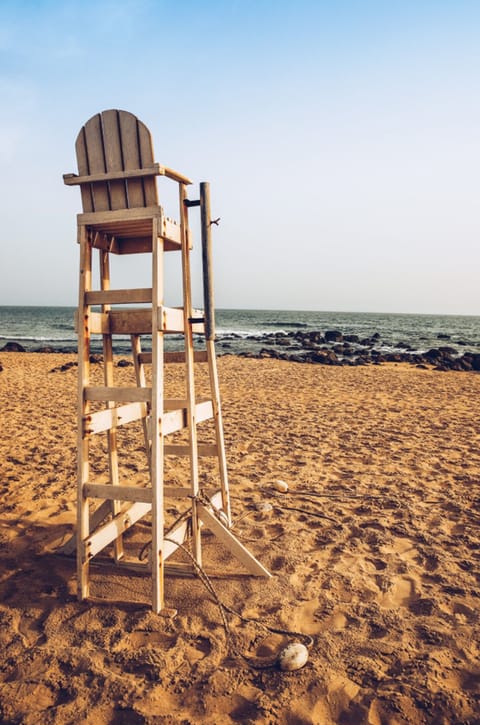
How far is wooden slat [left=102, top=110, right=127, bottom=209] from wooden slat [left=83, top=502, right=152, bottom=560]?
7.49 ft

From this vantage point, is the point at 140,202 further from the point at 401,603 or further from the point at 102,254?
the point at 401,603

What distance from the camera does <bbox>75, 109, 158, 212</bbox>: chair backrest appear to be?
2977 millimetres

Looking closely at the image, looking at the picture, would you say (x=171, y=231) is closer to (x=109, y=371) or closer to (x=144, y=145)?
(x=144, y=145)

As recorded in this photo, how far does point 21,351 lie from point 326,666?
89.5 ft

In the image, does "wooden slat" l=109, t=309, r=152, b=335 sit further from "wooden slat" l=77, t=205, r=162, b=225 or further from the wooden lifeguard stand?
"wooden slat" l=77, t=205, r=162, b=225

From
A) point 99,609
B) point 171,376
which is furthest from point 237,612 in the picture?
point 171,376

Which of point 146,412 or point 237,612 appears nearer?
point 237,612

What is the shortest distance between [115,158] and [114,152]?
0.13ft

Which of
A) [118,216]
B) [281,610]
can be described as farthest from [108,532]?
[118,216]

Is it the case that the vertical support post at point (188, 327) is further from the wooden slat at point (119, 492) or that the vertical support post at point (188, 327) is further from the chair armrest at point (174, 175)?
the wooden slat at point (119, 492)

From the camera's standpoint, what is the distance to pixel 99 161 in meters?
3.08

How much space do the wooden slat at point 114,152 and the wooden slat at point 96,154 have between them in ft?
0.11

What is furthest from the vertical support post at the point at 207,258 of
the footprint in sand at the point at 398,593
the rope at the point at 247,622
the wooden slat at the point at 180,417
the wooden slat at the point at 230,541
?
the footprint in sand at the point at 398,593

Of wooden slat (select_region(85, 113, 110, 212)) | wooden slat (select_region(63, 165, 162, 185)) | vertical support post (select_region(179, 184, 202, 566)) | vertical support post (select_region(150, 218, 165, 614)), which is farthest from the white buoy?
wooden slat (select_region(85, 113, 110, 212))
